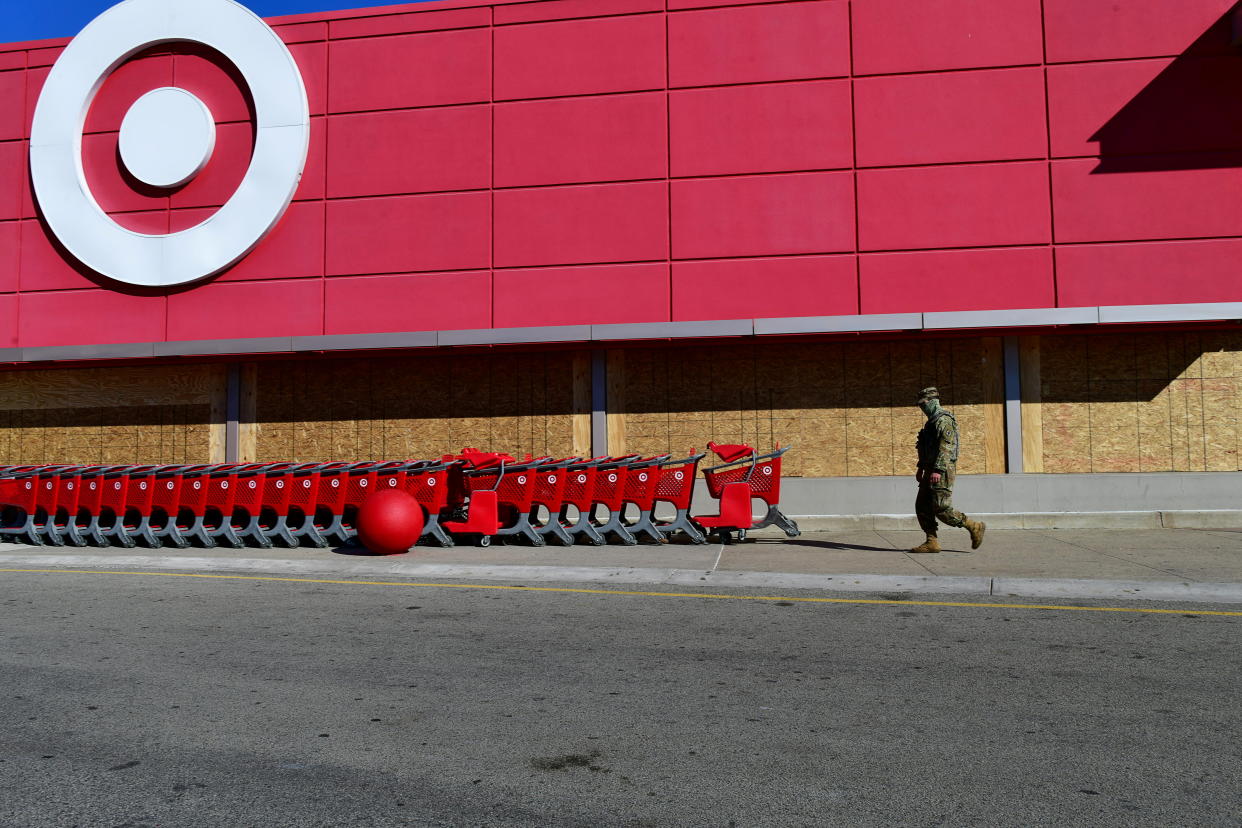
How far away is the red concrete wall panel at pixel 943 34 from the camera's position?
14.9m

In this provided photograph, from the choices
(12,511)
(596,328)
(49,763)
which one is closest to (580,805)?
(49,763)

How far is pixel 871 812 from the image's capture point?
3.50 m

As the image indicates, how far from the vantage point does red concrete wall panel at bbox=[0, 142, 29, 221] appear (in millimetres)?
17453

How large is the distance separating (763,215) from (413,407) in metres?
7.05

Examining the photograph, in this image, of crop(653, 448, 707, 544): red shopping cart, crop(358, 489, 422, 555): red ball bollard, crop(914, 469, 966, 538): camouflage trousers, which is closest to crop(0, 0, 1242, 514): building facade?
crop(653, 448, 707, 544): red shopping cart

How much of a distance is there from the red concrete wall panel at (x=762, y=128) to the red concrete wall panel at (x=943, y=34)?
87 cm

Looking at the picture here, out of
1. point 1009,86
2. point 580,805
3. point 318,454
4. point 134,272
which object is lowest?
point 580,805

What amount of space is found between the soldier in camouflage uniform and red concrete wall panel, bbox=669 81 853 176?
5.63m

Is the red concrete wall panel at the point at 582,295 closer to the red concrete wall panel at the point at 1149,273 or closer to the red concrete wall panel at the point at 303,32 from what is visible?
the red concrete wall panel at the point at 303,32

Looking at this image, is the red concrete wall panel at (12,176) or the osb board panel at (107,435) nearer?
the osb board panel at (107,435)

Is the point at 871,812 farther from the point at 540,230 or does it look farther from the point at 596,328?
the point at 540,230

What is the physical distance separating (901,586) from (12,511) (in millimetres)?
13406

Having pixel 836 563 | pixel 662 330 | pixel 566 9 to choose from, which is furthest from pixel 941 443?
pixel 566 9

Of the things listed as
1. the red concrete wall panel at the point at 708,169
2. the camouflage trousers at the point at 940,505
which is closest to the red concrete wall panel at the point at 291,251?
the red concrete wall panel at the point at 708,169
